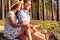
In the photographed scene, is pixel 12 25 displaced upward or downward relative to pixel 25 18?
downward

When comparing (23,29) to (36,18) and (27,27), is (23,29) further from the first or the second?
(36,18)

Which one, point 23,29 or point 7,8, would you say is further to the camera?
point 7,8

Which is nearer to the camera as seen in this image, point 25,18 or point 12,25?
point 12,25

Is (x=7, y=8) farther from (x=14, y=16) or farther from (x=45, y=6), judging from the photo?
(x=14, y=16)

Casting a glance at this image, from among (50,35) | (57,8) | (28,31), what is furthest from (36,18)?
(28,31)

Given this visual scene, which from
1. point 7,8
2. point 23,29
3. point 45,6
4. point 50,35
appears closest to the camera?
point 23,29

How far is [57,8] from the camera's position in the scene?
28.1ft

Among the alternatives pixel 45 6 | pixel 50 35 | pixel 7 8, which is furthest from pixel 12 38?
pixel 45 6

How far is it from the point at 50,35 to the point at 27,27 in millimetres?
2177

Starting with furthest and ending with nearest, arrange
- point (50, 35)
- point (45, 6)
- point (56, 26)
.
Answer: point (45, 6) < point (56, 26) < point (50, 35)

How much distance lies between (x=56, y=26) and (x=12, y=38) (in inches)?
126

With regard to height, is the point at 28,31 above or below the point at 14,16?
below

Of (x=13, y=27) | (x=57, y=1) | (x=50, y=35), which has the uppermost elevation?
(x=57, y=1)

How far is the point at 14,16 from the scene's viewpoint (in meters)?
4.37
